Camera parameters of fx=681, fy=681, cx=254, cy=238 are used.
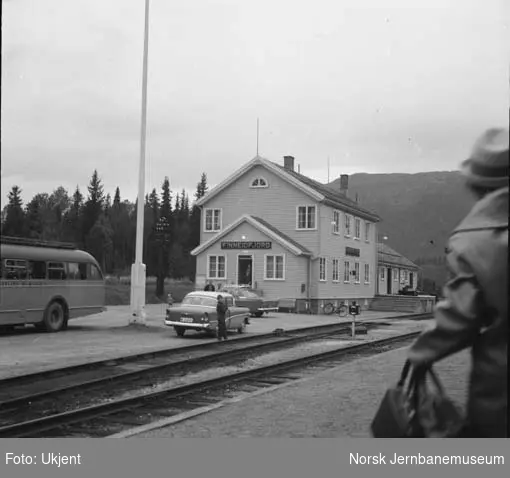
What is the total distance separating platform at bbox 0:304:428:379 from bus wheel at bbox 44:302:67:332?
13.3 inches

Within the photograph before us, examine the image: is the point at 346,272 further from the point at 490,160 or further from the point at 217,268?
the point at 490,160

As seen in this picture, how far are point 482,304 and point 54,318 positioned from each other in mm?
20821

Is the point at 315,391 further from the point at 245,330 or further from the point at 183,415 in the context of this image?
the point at 245,330

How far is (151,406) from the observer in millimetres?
9711

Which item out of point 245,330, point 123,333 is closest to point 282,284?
point 245,330

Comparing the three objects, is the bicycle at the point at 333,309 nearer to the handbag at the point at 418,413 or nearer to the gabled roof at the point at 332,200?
the gabled roof at the point at 332,200

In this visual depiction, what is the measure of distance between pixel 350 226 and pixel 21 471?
4106 cm

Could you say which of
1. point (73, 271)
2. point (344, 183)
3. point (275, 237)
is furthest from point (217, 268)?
point (344, 183)

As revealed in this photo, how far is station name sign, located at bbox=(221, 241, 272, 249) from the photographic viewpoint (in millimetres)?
38406

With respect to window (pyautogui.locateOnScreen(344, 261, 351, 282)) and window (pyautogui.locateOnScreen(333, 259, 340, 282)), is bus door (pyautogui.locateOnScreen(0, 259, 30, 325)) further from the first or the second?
window (pyautogui.locateOnScreen(344, 261, 351, 282))

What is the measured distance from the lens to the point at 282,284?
38031 millimetres

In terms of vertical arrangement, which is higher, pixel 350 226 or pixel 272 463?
pixel 350 226

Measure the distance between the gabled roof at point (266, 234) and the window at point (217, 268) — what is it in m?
0.97

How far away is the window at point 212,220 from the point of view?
4153 cm
